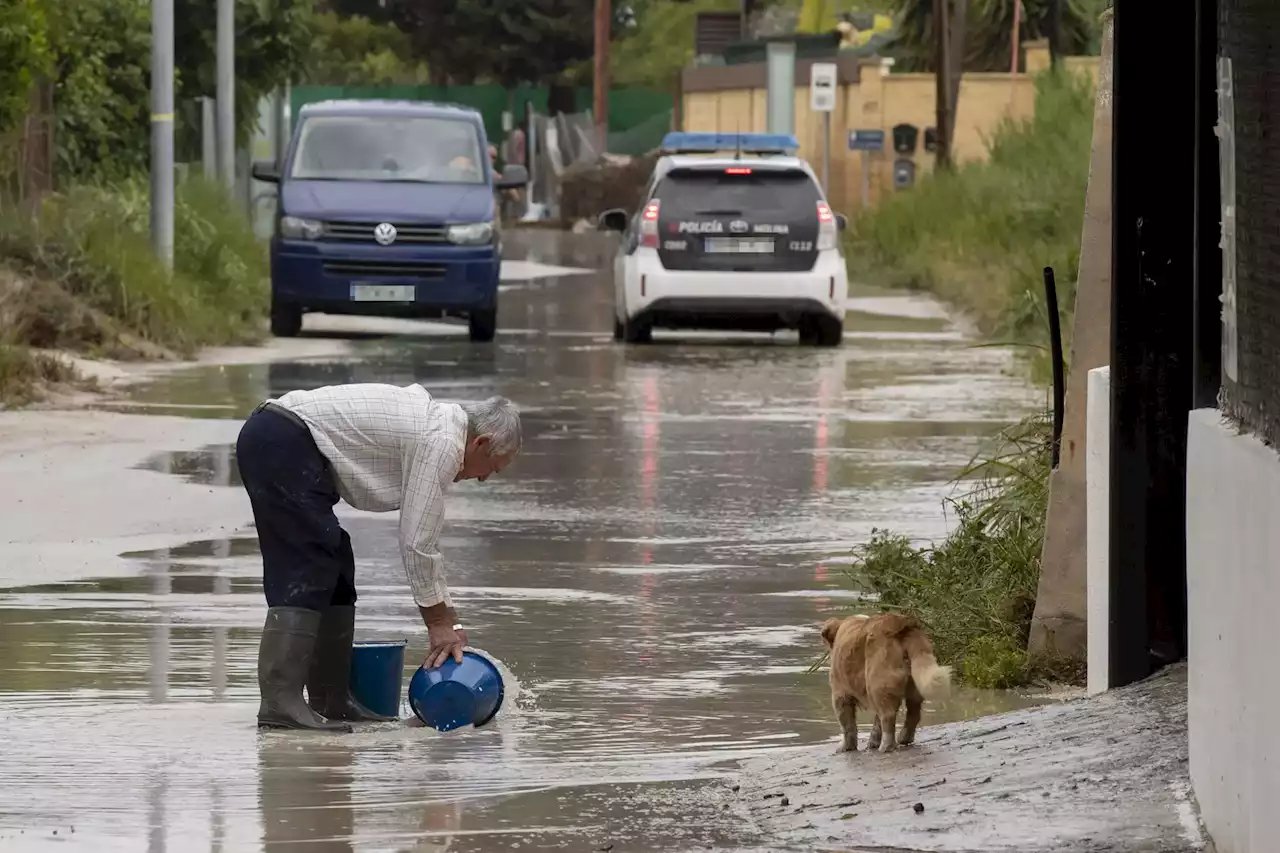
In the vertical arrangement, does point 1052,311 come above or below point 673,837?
above

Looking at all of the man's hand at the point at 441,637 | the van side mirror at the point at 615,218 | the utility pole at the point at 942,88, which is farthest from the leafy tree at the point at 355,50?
the man's hand at the point at 441,637

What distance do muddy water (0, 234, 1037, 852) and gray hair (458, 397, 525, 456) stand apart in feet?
2.68

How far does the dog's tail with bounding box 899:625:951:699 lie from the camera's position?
270 inches

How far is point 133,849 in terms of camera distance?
6.00 metres

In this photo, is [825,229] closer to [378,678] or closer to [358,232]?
[358,232]

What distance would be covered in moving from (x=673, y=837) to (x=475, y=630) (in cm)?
341

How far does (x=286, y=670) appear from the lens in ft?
25.2

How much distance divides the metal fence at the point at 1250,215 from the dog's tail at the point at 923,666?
106cm

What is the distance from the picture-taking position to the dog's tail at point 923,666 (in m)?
6.86

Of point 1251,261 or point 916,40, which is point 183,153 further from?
point 1251,261

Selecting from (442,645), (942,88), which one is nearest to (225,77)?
(942,88)

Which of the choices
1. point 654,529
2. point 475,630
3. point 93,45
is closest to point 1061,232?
point 93,45

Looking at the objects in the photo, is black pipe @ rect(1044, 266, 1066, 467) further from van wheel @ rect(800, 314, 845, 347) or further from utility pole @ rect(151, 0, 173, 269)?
utility pole @ rect(151, 0, 173, 269)

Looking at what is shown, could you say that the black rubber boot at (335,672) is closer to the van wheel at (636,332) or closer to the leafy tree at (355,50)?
the van wheel at (636,332)
